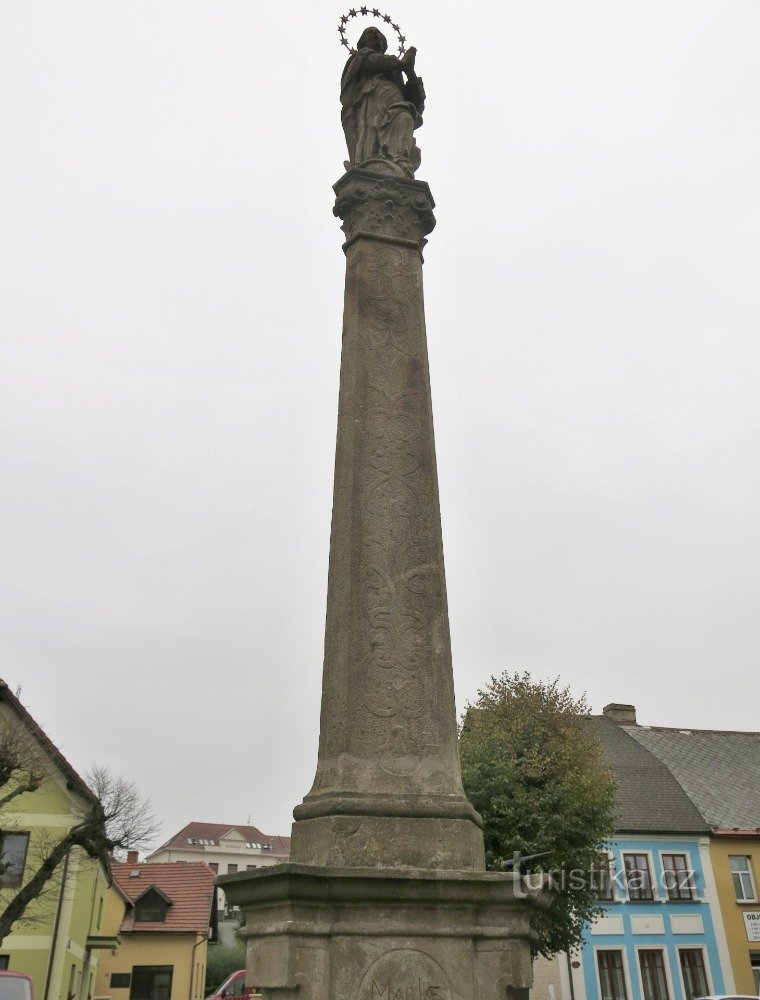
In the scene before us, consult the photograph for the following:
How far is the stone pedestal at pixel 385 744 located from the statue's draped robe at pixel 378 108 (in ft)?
1.41

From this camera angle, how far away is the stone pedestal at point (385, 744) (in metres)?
3.83

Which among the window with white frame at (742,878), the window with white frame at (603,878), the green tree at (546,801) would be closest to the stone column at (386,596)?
the green tree at (546,801)

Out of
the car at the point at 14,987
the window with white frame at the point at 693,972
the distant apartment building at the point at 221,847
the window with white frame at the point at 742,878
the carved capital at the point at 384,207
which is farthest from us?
the distant apartment building at the point at 221,847

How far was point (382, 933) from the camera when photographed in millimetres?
3867

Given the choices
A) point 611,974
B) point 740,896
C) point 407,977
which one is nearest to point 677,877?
point 740,896

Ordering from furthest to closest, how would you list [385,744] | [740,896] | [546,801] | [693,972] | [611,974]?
1. [740,896]
2. [693,972]
3. [611,974]
4. [546,801]
5. [385,744]

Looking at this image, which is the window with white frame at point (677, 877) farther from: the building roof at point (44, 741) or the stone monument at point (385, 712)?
the stone monument at point (385, 712)

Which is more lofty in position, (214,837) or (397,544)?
(214,837)

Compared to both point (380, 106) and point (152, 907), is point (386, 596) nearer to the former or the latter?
point (380, 106)

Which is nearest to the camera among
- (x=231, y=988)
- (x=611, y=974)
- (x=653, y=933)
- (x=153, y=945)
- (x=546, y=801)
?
(x=546, y=801)

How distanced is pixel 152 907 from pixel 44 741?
13457 millimetres

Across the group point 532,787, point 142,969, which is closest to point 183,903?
point 142,969

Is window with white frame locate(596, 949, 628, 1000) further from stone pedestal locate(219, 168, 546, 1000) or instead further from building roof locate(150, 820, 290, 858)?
building roof locate(150, 820, 290, 858)

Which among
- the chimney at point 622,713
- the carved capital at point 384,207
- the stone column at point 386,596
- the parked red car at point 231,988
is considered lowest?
the parked red car at point 231,988
